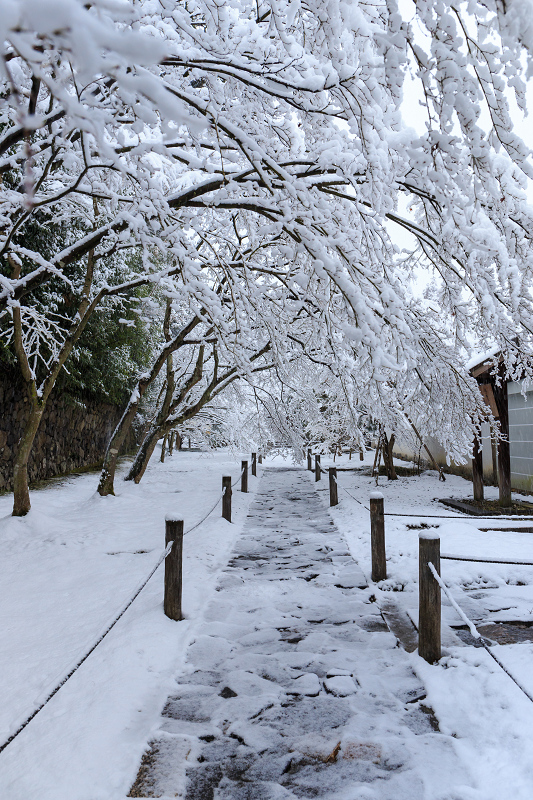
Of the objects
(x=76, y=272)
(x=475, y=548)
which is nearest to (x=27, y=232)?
(x=76, y=272)

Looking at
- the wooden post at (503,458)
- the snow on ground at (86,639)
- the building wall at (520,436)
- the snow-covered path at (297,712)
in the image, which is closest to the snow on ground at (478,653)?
the snow-covered path at (297,712)

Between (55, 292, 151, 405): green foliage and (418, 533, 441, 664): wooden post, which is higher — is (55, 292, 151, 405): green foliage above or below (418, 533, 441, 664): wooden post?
above

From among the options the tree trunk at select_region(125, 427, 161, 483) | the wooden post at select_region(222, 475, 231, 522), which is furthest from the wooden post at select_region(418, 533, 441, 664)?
the tree trunk at select_region(125, 427, 161, 483)

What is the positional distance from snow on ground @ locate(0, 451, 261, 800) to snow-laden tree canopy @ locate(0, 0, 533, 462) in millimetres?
2557

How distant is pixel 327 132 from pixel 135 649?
4.69m

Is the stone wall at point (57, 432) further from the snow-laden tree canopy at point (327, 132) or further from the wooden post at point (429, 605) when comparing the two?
the wooden post at point (429, 605)

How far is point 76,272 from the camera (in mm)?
12805

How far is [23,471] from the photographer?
742 centimetres

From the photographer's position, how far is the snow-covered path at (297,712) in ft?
7.71

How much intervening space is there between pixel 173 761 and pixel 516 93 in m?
3.82

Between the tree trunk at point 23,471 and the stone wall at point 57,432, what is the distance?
71 cm

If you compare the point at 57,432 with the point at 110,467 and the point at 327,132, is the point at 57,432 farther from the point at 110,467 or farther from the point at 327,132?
the point at 327,132

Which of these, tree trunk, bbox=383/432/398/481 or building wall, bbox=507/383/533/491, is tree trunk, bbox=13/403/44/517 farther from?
tree trunk, bbox=383/432/398/481

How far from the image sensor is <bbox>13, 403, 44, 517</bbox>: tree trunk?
7316 mm
